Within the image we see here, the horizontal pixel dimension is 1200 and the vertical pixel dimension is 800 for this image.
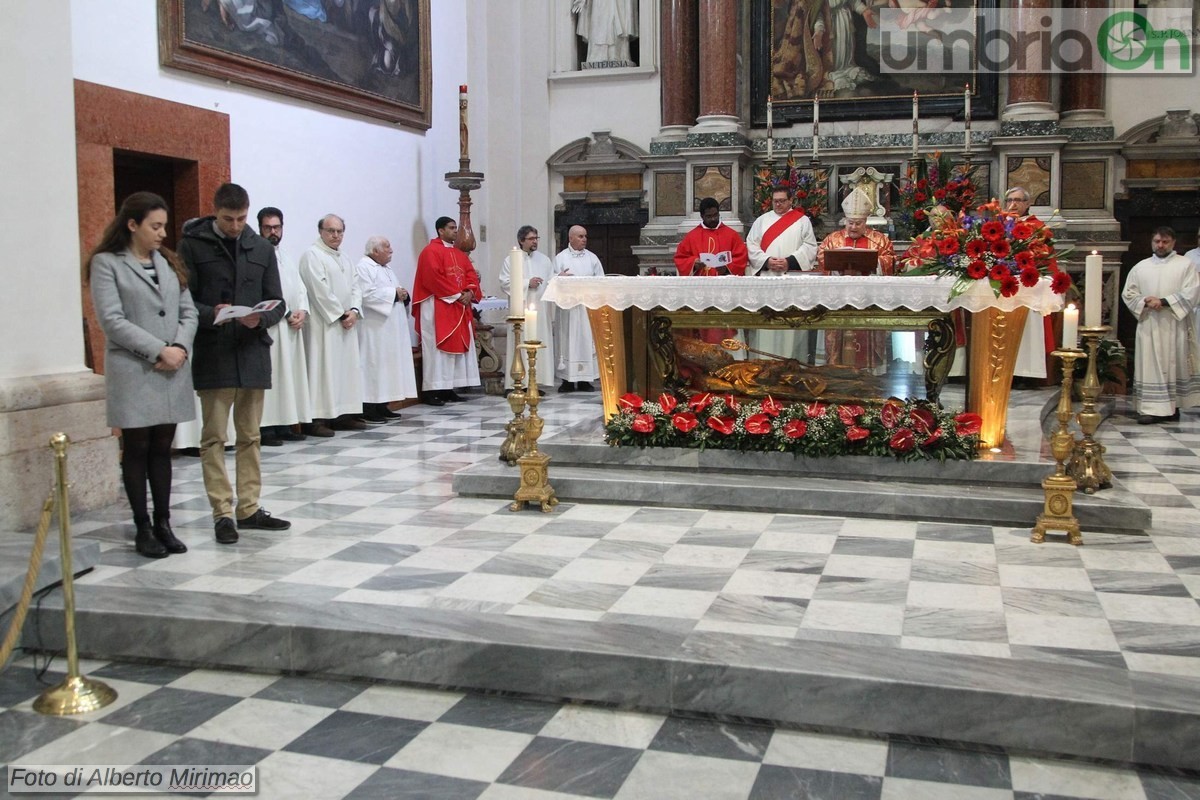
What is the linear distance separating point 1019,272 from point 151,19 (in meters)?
6.19

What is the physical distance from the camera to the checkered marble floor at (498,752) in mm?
2834

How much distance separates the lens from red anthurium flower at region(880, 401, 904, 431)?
6203 mm

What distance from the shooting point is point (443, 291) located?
10695 mm

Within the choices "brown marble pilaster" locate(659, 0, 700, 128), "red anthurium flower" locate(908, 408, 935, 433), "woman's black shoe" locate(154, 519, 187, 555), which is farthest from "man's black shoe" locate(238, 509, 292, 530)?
"brown marble pilaster" locate(659, 0, 700, 128)

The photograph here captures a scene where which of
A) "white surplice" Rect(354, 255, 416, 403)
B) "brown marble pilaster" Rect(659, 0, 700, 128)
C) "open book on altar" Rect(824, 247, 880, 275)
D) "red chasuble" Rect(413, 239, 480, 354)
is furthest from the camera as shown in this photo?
"brown marble pilaster" Rect(659, 0, 700, 128)

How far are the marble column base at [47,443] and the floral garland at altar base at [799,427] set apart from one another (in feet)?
9.48

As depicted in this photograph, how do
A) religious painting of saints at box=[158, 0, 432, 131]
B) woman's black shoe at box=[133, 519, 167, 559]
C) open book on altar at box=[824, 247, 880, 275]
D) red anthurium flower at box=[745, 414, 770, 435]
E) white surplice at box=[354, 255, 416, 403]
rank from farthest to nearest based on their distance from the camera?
1. white surplice at box=[354, 255, 416, 403]
2. religious painting of saints at box=[158, 0, 432, 131]
3. open book on altar at box=[824, 247, 880, 275]
4. red anthurium flower at box=[745, 414, 770, 435]
5. woman's black shoe at box=[133, 519, 167, 559]

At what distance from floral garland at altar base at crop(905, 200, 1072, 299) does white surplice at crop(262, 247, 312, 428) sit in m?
4.73

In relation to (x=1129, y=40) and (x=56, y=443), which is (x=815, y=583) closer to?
(x=56, y=443)

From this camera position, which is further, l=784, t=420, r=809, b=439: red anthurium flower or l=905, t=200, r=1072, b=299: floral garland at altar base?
l=784, t=420, r=809, b=439: red anthurium flower

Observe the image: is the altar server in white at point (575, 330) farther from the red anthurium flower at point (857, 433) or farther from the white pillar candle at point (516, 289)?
the white pillar candle at point (516, 289)

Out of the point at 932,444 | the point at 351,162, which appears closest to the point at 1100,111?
the point at 932,444

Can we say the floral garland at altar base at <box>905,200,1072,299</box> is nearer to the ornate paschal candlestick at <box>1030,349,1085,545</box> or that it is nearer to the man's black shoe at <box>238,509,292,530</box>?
the ornate paschal candlestick at <box>1030,349,1085,545</box>

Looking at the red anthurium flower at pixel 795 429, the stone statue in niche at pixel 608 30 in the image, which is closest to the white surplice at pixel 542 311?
the stone statue in niche at pixel 608 30
